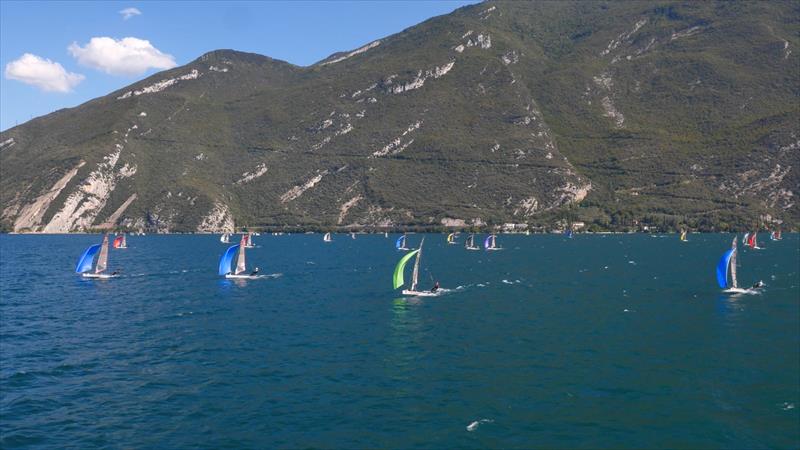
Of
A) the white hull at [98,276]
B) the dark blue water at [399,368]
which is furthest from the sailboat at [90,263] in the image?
the dark blue water at [399,368]

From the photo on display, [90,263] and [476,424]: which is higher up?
[90,263]

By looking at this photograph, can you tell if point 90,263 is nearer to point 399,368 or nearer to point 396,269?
point 396,269

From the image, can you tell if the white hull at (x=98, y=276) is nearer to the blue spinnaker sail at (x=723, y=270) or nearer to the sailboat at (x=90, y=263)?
the sailboat at (x=90, y=263)

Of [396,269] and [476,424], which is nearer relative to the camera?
[476,424]

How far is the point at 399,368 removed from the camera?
156 ft

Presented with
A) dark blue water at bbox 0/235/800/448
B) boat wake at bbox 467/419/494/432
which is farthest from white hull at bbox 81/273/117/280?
boat wake at bbox 467/419/494/432

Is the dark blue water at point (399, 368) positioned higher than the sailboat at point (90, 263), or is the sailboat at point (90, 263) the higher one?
the sailboat at point (90, 263)

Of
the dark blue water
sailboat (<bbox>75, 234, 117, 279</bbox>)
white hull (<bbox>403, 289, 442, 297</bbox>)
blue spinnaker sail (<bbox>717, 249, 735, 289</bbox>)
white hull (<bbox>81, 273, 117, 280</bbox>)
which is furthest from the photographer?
sailboat (<bbox>75, 234, 117, 279</bbox>)

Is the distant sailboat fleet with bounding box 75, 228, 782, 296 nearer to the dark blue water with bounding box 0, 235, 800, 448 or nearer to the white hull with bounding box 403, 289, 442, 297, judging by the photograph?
the white hull with bounding box 403, 289, 442, 297

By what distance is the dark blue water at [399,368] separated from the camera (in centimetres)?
3478

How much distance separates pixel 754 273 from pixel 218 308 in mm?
91035

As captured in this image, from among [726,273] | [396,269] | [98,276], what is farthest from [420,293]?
[98,276]

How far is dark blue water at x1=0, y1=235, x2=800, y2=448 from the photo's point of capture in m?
34.8

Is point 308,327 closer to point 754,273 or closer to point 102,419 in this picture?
point 102,419
